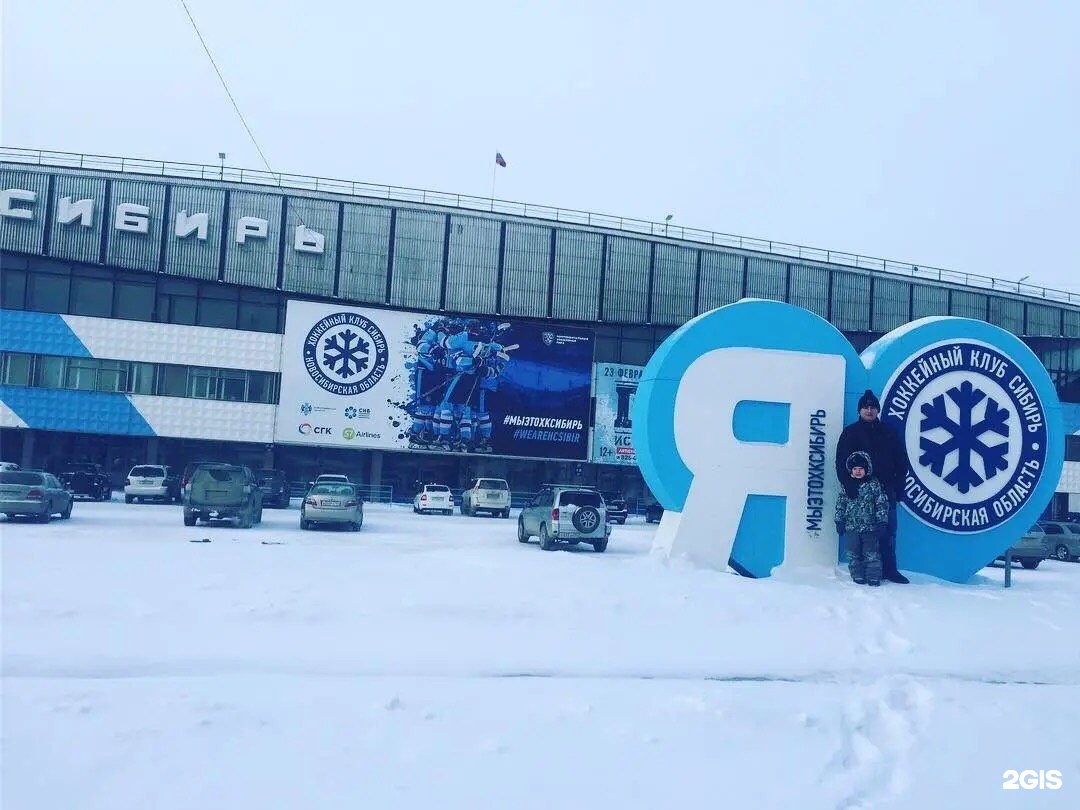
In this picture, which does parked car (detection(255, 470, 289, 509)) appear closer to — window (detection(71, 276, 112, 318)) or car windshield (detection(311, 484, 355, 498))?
car windshield (detection(311, 484, 355, 498))

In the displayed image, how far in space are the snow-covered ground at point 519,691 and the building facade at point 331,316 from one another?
87.3ft

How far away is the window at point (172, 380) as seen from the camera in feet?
124

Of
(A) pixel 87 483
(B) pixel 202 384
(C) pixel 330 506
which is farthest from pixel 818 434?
(B) pixel 202 384

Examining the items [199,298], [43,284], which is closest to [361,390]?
[199,298]

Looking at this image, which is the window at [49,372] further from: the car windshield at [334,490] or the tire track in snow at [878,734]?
the tire track in snow at [878,734]

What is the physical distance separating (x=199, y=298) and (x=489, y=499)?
16.6 meters

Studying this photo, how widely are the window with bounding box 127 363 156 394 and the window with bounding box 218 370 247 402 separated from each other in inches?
Answer: 116

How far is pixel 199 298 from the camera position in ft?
126

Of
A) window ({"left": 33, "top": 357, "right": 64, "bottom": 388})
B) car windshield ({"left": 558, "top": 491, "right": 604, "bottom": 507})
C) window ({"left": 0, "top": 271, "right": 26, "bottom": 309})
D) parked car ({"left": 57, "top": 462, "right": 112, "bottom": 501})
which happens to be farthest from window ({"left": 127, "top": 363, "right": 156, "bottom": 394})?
car windshield ({"left": 558, "top": 491, "right": 604, "bottom": 507})

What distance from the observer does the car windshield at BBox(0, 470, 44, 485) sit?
2009cm

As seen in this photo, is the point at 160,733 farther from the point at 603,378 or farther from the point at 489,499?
the point at 603,378

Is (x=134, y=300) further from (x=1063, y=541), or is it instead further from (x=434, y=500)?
(x=1063, y=541)

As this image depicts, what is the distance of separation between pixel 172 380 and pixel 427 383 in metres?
11.4

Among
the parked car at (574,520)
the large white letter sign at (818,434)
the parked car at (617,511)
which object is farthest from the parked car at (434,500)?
the large white letter sign at (818,434)
